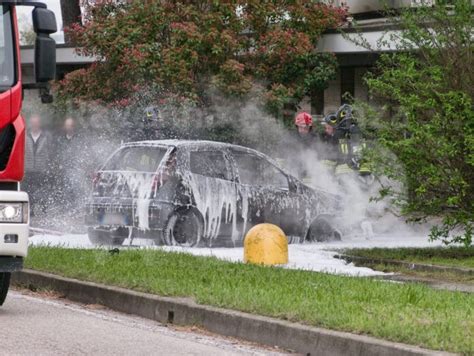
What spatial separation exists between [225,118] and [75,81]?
3.79m

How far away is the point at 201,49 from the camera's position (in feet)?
86.3

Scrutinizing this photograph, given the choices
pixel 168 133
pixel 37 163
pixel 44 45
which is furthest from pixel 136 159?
pixel 44 45

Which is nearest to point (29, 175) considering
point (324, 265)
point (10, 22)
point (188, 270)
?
point (324, 265)

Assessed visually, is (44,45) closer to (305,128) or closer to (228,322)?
(228,322)

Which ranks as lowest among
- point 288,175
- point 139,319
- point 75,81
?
point 139,319

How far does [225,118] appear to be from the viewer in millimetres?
26297

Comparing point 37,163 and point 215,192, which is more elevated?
point 37,163

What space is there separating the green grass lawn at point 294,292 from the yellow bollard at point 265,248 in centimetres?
76

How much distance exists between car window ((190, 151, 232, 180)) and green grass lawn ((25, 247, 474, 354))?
3333 millimetres

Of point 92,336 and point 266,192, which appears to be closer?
point 92,336

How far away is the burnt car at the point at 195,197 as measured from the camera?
1911 centimetres

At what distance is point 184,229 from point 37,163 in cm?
656

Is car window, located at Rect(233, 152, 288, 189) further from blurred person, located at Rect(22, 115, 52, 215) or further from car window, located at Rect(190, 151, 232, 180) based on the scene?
blurred person, located at Rect(22, 115, 52, 215)

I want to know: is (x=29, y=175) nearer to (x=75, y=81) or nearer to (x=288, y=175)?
(x=75, y=81)
